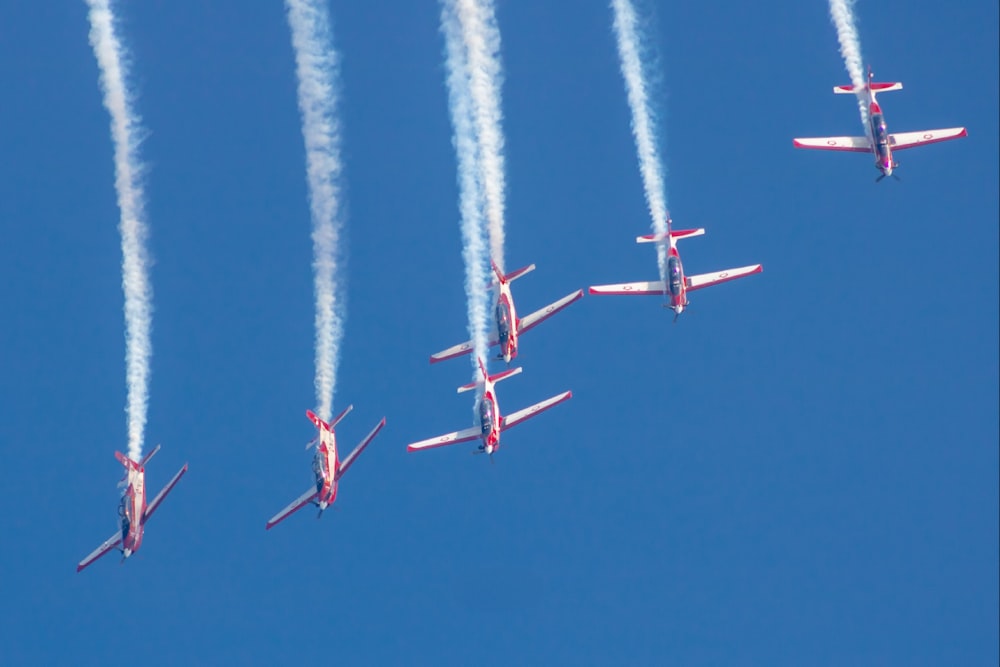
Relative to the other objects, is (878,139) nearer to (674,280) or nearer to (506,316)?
(674,280)

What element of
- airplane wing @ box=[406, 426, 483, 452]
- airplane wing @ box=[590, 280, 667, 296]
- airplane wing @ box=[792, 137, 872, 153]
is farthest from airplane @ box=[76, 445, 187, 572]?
airplane wing @ box=[792, 137, 872, 153]

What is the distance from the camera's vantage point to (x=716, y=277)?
52.8 metres

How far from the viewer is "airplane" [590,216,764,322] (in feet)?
167

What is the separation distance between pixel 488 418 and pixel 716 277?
27.2 feet

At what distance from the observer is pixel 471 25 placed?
48281mm

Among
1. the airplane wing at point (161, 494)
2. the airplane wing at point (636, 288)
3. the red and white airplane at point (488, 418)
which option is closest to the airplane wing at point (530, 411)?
the red and white airplane at point (488, 418)

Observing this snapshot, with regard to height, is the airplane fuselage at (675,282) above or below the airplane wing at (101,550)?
above

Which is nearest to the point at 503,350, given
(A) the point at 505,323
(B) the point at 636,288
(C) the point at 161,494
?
(A) the point at 505,323

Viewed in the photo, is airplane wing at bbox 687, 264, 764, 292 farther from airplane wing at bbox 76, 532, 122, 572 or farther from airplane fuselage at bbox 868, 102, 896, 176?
airplane wing at bbox 76, 532, 122, 572

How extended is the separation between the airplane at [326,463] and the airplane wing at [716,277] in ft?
33.4

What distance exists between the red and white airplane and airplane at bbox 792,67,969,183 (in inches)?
421

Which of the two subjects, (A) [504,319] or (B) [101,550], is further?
(B) [101,550]

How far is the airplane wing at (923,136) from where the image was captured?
51.6 meters

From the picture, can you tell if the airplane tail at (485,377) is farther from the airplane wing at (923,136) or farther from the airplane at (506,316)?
the airplane wing at (923,136)
